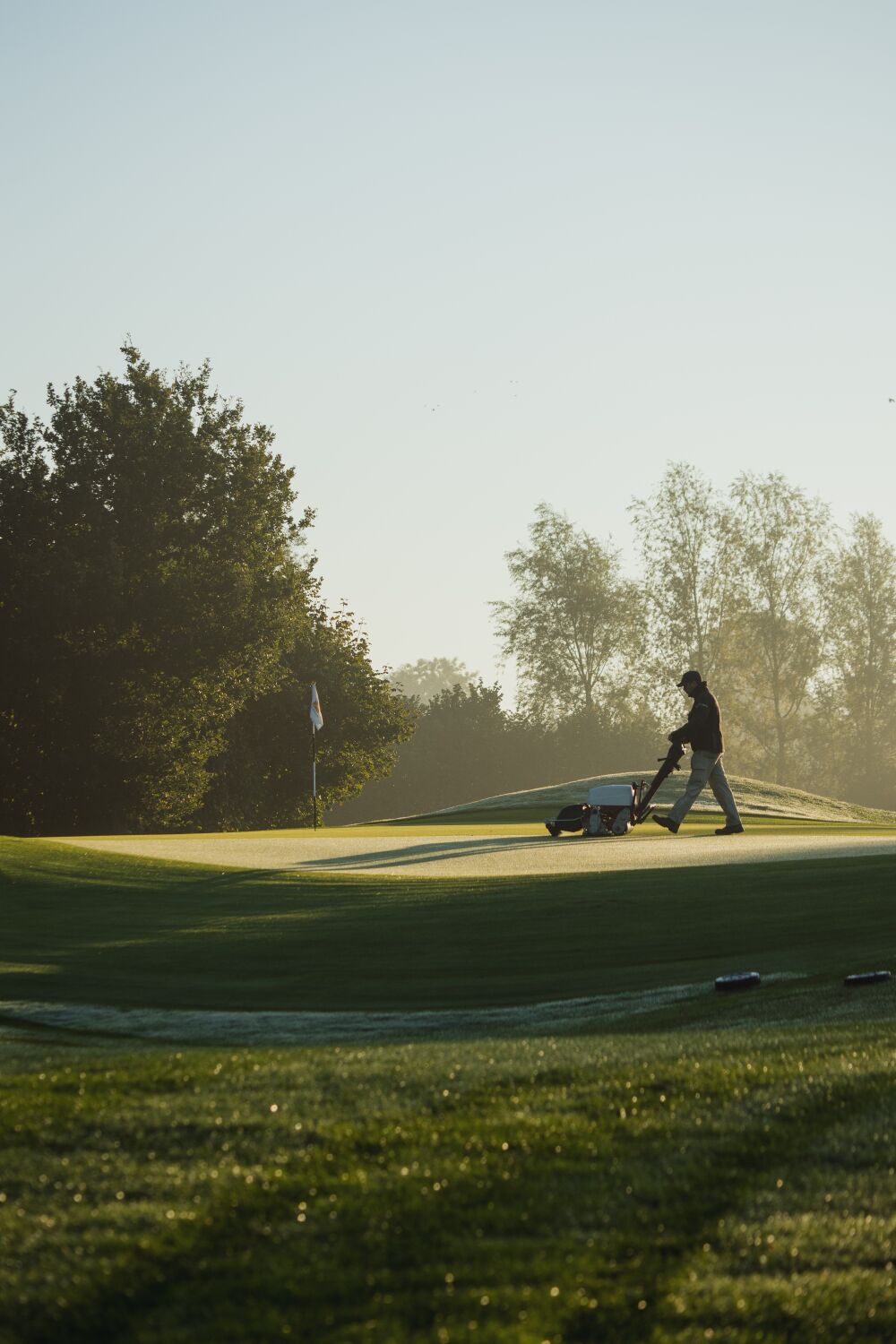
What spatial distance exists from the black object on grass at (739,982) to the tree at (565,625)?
284 ft

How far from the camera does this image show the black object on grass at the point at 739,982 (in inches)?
362

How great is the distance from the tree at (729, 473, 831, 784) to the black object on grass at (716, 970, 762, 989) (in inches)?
3269

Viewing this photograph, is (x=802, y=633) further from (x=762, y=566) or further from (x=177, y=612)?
(x=177, y=612)

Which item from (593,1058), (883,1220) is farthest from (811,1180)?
(593,1058)

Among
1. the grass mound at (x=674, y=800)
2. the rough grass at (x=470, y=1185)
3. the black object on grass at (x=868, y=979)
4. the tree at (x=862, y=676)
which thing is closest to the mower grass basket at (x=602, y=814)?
the grass mound at (x=674, y=800)

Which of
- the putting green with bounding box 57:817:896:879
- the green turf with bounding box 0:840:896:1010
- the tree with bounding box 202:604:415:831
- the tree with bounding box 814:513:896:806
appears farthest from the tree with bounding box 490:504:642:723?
the green turf with bounding box 0:840:896:1010

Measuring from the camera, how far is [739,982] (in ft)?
30.2

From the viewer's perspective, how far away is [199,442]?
5372 cm

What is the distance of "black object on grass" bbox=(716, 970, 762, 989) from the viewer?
9.20m

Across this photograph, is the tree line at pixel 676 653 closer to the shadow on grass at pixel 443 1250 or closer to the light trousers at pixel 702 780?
the light trousers at pixel 702 780

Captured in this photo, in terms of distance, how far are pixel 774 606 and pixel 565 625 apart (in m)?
13.8

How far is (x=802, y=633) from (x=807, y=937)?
8403 cm

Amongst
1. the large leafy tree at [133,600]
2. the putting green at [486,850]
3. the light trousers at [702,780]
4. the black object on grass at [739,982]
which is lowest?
the black object on grass at [739,982]

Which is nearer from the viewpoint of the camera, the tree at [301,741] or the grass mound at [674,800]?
the grass mound at [674,800]
